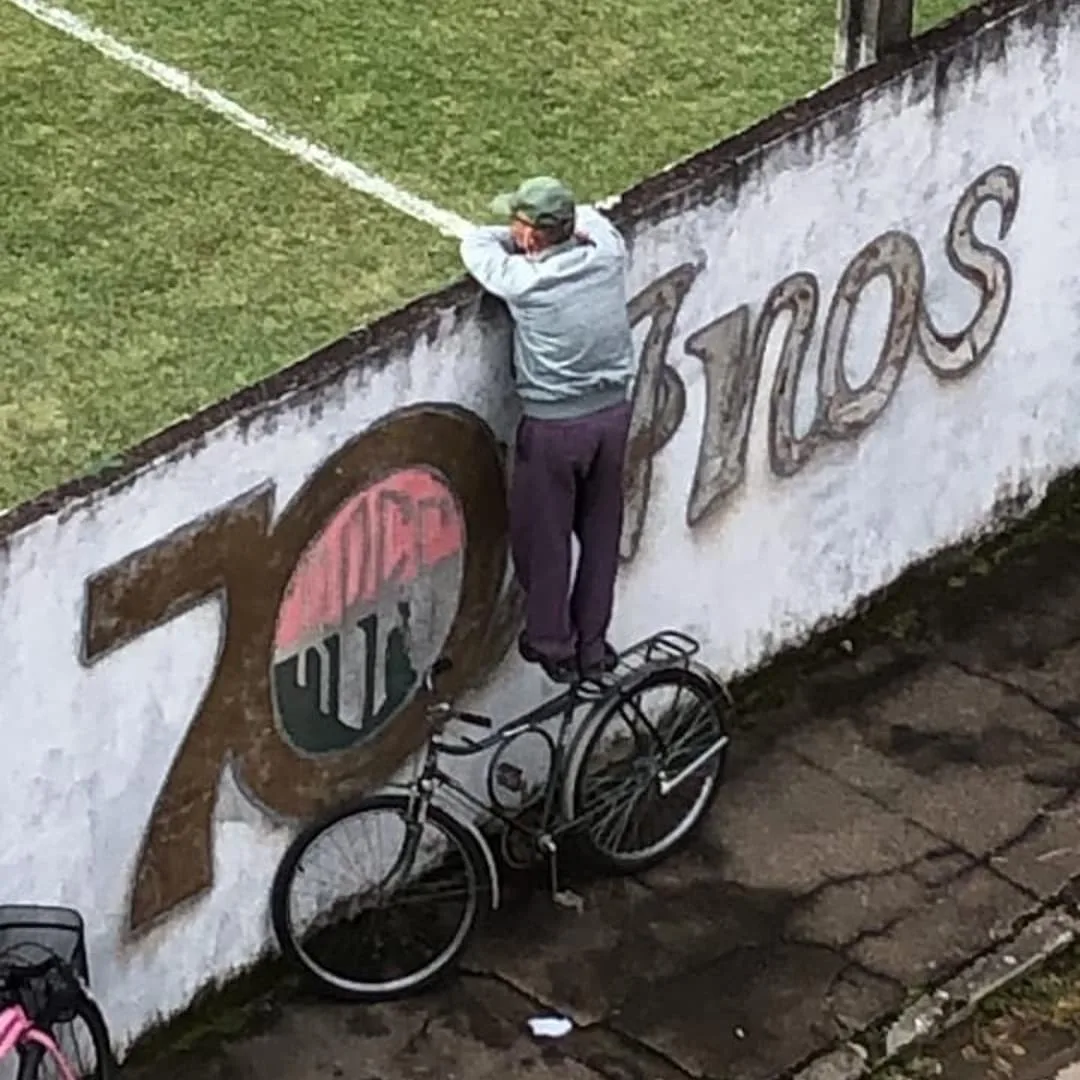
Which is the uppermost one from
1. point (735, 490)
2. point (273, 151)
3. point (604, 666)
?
point (735, 490)

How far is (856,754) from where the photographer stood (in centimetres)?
1082

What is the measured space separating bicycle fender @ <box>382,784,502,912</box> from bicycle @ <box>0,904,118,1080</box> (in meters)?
1.17

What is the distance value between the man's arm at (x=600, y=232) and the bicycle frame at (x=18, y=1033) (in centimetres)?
252

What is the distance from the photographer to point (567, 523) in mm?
9641

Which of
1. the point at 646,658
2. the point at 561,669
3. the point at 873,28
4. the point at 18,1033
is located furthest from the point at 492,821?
the point at 873,28

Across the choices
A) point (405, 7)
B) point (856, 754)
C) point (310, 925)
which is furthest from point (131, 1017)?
point (405, 7)

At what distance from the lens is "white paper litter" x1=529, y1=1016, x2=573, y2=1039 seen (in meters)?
9.62

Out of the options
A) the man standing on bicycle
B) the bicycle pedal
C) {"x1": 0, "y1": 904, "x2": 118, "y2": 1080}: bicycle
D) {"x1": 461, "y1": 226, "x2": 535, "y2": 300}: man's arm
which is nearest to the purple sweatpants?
the man standing on bicycle

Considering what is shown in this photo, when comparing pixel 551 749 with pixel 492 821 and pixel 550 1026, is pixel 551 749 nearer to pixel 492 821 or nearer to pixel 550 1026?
pixel 492 821

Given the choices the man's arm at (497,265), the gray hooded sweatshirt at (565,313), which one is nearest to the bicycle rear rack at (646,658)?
the gray hooded sweatshirt at (565,313)

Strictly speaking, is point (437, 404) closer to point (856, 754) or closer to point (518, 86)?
point (856, 754)

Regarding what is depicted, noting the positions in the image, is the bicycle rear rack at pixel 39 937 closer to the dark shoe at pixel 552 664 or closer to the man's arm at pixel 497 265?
the dark shoe at pixel 552 664

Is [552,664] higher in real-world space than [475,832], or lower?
higher

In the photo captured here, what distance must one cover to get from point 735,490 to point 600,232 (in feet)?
4.65
